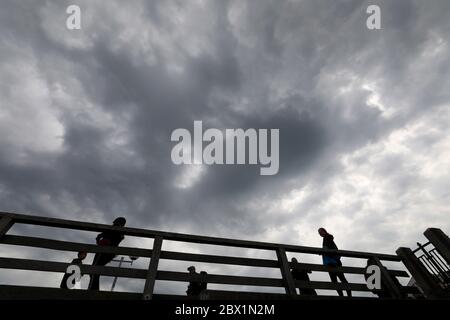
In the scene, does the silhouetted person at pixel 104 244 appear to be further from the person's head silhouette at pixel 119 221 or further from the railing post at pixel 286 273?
the railing post at pixel 286 273

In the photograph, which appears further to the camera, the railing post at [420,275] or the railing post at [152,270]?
the railing post at [420,275]

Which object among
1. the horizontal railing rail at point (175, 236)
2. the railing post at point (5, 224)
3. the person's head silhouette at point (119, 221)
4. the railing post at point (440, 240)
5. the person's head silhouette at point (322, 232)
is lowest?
the railing post at point (5, 224)

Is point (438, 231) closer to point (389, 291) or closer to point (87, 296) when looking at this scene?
point (389, 291)

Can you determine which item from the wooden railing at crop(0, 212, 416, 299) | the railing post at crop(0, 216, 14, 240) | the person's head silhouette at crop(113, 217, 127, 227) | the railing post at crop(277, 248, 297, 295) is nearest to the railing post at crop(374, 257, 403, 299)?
the wooden railing at crop(0, 212, 416, 299)

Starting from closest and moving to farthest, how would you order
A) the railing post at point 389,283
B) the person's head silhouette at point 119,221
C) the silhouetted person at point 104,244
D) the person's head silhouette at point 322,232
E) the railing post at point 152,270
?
the railing post at point 152,270 < the silhouetted person at point 104,244 < the railing post at point 389,283 < the person's head silhouette at point 119,221 < the person's head silhouette at point 322,232

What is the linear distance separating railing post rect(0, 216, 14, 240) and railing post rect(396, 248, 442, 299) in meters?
6.85

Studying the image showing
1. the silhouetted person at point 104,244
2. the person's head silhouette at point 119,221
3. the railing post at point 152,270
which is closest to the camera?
the railing post at point 152,270

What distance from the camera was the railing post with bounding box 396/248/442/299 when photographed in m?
4.45

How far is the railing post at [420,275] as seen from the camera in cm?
445

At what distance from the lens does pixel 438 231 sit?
18.1 ft

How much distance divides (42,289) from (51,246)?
663 mm

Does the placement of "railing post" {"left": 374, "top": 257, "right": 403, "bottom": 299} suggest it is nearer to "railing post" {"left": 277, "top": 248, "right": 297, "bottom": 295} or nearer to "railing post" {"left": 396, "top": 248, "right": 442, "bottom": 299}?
"railing post" {"left": 396, "top": 248, "right": 442, "bottom": 299}

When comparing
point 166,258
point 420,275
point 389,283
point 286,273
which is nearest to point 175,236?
point 166,258

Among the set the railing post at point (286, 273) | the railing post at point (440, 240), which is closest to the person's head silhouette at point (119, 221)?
the railing post at point (286, 273)
